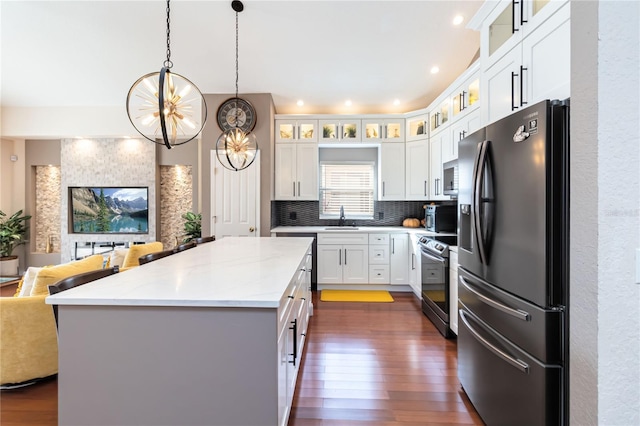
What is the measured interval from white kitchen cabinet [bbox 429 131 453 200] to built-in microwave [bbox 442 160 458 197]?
5.9 inches

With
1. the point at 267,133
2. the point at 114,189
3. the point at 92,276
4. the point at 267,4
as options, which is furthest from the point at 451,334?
the point at 114,189

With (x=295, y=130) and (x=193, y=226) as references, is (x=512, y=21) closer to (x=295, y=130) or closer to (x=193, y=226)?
(x=295, y=130)

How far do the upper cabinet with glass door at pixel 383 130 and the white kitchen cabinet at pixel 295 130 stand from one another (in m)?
0.86

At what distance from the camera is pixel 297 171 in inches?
194

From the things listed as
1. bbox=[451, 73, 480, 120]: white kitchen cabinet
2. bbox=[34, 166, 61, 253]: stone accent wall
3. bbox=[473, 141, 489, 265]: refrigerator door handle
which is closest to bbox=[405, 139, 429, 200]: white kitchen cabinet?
bbox=[451, 73, 480, 120]: white kitchen cabinet

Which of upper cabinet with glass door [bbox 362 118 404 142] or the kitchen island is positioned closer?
the kitchen island

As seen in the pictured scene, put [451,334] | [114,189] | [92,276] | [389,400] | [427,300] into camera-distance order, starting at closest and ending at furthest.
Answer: [92,276] → [389,400] → [451,334] → [427,300] → [114,189]

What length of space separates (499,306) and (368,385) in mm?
1169

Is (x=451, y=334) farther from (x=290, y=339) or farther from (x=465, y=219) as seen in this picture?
(x=290, y=339)

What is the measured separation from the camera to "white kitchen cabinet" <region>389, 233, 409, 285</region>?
4590mm

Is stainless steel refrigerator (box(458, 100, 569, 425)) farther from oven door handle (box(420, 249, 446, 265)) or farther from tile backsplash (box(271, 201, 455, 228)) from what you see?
tile backsplash (box(271, 201, 455, 228))

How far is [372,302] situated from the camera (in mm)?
4148

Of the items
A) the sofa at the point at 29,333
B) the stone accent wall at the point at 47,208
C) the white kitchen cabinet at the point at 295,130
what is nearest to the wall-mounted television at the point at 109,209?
the stone accent wall at the point at 47,208
